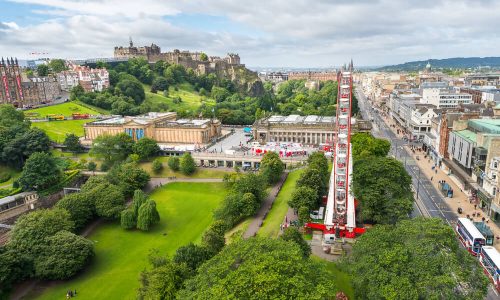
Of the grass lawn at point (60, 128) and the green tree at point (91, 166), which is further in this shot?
the grass lawn at point (60, 128)

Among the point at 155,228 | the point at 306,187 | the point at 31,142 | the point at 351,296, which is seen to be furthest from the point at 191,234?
the point at 31,142

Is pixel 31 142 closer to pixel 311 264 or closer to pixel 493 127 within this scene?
pixel 311 264

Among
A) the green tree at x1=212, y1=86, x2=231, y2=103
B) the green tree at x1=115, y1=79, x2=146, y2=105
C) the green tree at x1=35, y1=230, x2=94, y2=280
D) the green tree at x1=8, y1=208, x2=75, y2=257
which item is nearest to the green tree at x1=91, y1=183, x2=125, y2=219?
the green tree at x1=8, y1=208, x2=75, y2=257

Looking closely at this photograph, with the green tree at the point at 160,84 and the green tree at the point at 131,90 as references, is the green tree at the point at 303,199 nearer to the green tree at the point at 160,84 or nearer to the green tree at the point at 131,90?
the green tree at the point at 131,90

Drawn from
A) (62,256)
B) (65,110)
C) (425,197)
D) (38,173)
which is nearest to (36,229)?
(62,256)

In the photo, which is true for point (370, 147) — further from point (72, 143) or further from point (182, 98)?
point (182, 98)

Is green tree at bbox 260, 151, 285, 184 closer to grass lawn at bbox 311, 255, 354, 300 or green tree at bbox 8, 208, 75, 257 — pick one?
grass lawn at bbox 311, 255, 354, 300

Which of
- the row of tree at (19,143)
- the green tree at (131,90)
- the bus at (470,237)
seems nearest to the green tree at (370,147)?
the bus at (470,237)
